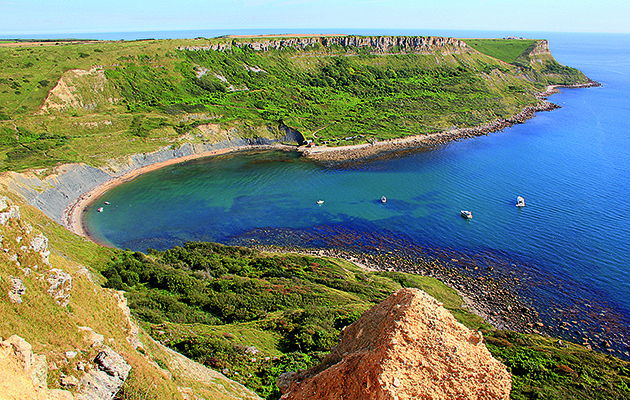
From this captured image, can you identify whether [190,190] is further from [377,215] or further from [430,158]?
[430,158]

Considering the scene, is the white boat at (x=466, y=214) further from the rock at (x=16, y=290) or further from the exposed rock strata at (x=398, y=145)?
the rock at (x=16, y=290)

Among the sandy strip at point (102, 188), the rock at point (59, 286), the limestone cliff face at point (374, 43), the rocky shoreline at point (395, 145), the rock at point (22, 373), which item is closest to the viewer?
the rock at point (22, 373)

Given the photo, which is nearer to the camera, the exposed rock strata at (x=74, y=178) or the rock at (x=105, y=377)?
the rock at (x=105, y=377)

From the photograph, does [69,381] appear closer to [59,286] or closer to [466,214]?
[59,286]

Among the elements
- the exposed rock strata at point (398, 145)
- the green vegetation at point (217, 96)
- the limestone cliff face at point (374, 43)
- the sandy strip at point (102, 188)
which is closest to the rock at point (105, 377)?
the sandy strip at point (102, 188)

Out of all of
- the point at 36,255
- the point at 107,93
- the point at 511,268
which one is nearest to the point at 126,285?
the point at 36,255
